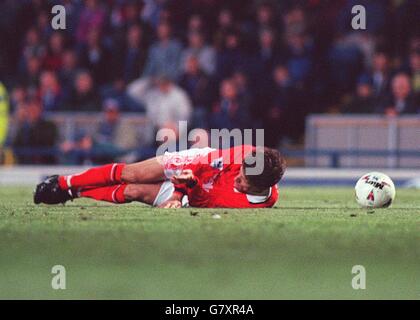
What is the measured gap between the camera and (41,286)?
26.0 ft

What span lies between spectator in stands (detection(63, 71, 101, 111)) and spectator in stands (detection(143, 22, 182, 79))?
103cm

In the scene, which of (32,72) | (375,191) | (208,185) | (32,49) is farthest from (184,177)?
(32,49)

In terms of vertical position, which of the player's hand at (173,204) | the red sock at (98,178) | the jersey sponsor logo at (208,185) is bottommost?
the player's hand at (173,204)

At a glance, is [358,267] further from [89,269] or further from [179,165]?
[179,165]

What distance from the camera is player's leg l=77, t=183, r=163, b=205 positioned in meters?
11.1

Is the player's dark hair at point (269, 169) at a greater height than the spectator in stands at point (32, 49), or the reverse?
the spectator in stands at point (32, 49)

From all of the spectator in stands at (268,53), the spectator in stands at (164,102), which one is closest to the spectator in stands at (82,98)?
the spectator in stands at (164,102)

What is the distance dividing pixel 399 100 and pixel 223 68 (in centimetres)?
300

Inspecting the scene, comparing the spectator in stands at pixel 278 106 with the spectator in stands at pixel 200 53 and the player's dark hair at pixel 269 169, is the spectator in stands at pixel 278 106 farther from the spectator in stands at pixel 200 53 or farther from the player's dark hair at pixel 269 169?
the player's dark hair at pixel 269 169

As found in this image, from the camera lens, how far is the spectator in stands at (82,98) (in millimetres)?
20422

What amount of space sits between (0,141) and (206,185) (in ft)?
31.1

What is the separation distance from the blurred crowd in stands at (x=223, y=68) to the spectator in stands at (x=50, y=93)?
0.07ft

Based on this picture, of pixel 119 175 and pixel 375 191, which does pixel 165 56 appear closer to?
pixel 375 191

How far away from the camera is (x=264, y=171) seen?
416 inches
